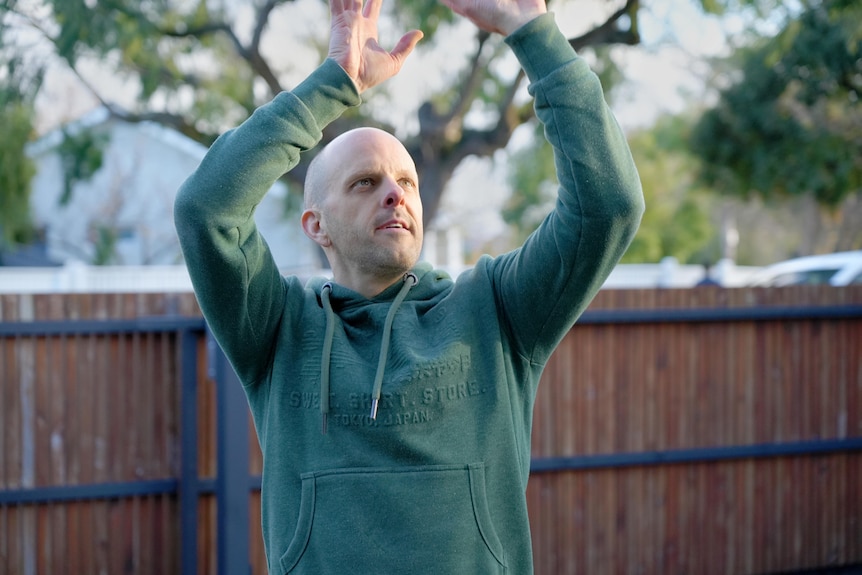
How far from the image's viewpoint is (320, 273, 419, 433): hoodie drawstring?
1.73m

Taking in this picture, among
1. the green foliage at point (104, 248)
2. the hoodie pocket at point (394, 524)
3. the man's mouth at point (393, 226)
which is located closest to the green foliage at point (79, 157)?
the green foliage at point (104, 248)

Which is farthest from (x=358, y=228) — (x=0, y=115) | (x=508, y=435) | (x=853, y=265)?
(x=0, y=115)

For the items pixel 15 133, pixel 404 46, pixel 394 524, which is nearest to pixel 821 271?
pixel 404 46

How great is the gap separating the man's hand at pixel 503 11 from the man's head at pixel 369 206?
1.00 ft

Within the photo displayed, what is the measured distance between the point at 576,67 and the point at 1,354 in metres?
3.95

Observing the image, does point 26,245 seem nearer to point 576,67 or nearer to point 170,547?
point 170,547

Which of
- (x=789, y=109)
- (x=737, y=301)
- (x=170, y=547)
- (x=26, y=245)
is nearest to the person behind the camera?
(x=170, y=547)

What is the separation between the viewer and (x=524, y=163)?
1792 centimetres

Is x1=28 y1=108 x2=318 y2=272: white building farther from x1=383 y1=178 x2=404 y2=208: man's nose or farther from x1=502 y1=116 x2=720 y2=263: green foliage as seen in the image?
x1=383 y1=178 x2=404 y2=208: man's nose

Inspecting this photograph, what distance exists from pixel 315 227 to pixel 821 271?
8.99 metres

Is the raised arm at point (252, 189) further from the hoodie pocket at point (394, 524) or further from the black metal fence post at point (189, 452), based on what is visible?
the black metal fence post at point (189, 452)

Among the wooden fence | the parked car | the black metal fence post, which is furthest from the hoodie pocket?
the parked car

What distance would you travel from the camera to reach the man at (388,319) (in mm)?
1660

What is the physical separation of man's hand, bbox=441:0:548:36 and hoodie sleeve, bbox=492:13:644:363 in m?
0.03
